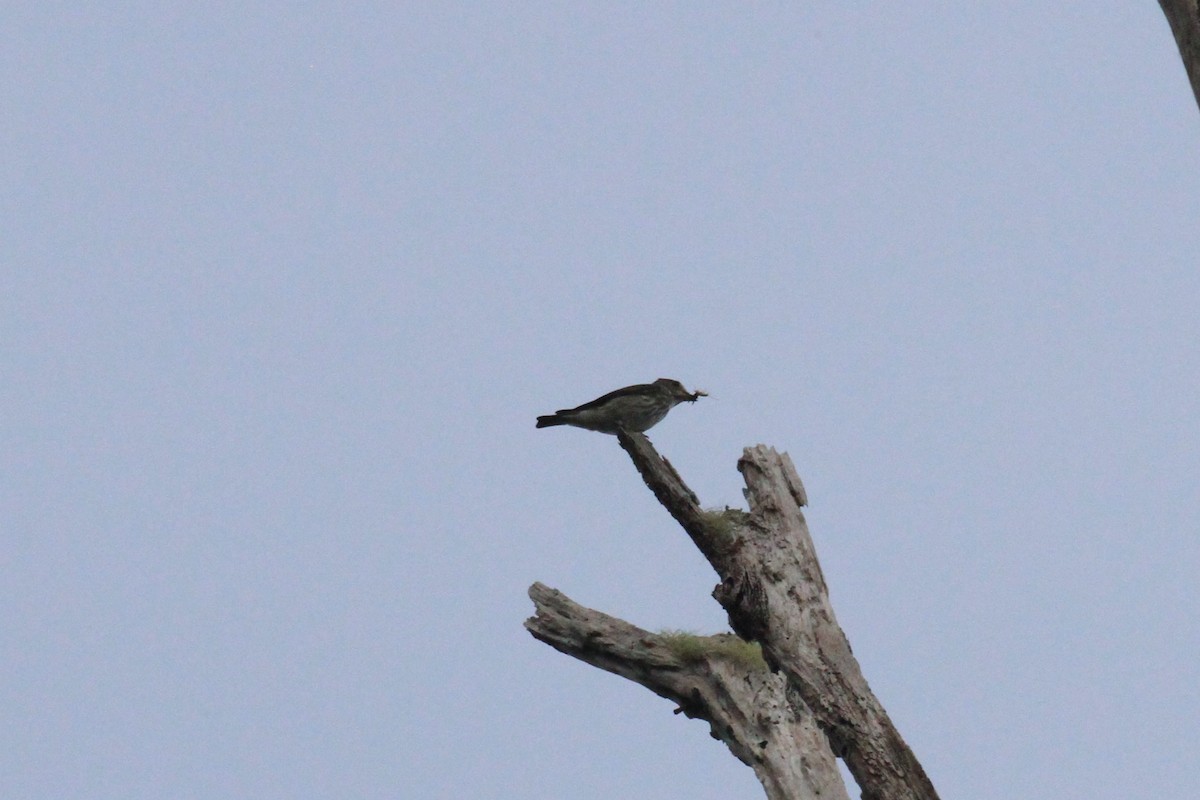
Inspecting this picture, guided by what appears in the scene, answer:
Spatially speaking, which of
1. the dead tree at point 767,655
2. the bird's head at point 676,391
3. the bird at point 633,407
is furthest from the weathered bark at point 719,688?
the bird's head at point 676,391

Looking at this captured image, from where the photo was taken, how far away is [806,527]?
9.03 metres

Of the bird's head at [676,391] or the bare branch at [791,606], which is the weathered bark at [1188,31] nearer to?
the bare branch at [791,606]

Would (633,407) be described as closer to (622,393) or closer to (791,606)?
(622,393)

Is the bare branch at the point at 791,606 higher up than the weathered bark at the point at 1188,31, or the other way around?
the weathered bark at the point at 1188,31

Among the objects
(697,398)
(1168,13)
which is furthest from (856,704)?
(1168,13)

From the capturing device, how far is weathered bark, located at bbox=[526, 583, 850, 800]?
24.5ft

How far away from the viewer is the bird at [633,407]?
9992mm

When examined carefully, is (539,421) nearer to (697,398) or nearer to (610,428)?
(610,428)

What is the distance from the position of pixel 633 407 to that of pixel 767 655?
8.23 ft

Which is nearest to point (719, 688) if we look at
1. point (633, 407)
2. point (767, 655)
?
point (767, 655)

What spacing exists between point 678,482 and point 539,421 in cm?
172

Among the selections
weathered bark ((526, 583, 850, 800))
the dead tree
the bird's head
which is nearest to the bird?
the bird's head

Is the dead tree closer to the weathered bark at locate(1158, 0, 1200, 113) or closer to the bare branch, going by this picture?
the bare branch

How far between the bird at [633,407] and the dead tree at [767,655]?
750 millimetres
